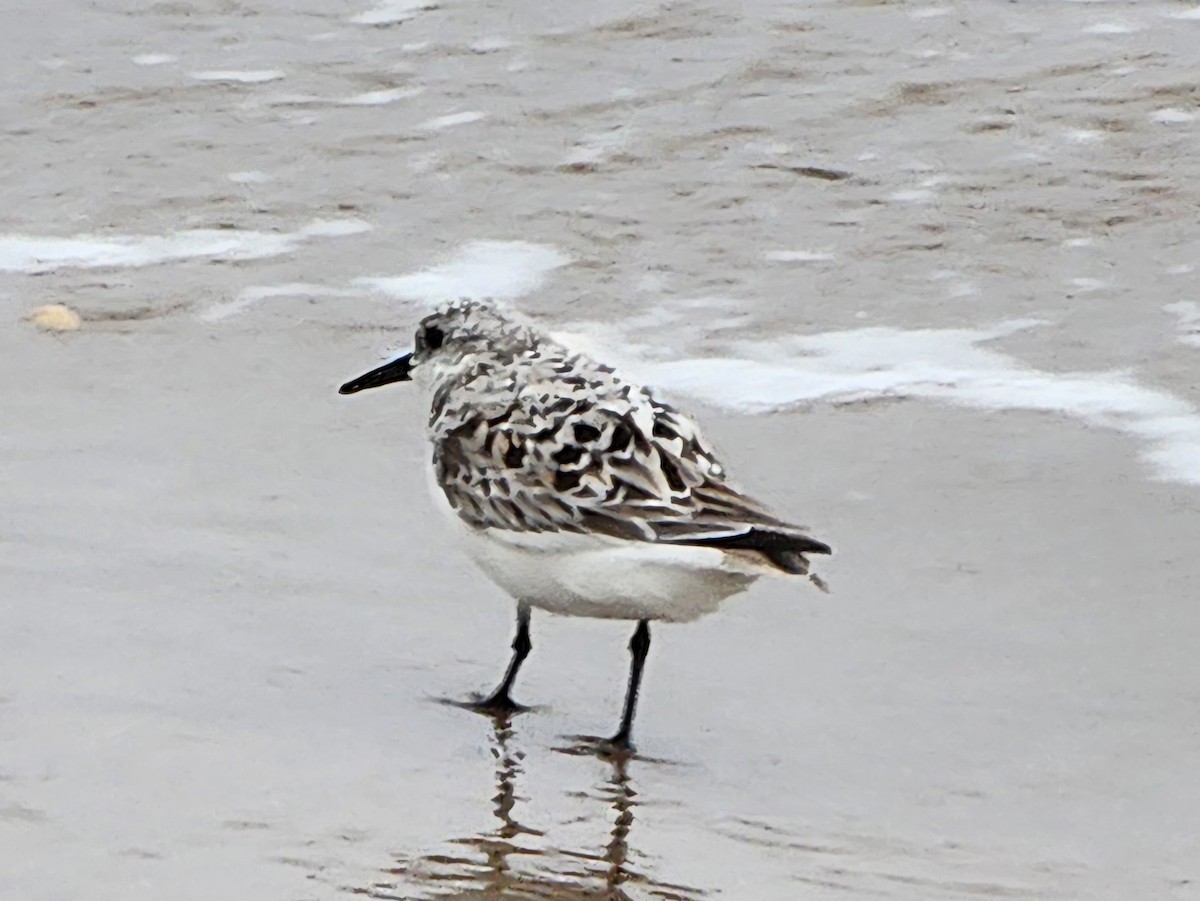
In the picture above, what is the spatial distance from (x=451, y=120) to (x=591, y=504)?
477 cm

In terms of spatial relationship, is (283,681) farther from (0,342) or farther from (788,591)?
(0,342)

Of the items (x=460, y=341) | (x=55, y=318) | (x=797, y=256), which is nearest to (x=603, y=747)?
(x=460, y=341)

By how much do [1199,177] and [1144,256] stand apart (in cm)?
79

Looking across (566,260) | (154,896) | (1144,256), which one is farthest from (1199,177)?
(154,896)

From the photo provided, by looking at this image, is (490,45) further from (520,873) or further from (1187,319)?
(520,873)

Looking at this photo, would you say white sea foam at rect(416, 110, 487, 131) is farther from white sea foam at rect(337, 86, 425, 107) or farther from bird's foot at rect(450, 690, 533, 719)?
bird's foot at rect(450, 690, 533, 719)

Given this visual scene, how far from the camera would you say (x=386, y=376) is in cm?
576

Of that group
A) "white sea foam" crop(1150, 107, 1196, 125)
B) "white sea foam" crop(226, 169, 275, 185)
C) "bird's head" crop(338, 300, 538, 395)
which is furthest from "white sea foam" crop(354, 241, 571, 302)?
"white sea foam" crop(1150, 107, 1196, 125)

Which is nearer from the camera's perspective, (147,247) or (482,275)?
(482,275)

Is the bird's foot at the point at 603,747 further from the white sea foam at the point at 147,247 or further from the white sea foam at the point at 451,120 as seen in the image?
the white sea foam at the point at 451,120

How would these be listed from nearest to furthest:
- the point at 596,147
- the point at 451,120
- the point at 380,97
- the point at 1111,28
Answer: the point at 596,147 → the point at 451,120 → the point at 380,97 → the point at 1111,28

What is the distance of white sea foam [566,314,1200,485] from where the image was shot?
21.1 feet

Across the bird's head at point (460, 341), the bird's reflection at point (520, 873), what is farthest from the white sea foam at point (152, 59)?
the bird's reflection at point (520, 873)

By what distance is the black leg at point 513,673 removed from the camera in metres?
4.75
